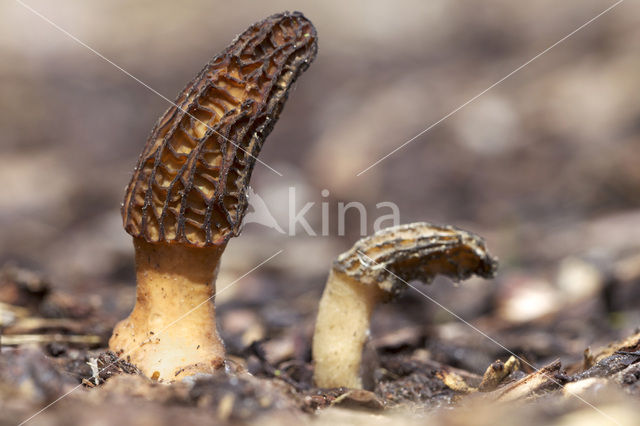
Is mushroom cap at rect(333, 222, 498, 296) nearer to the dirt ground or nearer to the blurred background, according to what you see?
the dirt ground

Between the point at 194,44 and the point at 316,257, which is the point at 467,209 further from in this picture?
the point at 194,44

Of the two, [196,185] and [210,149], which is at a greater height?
[210,149]

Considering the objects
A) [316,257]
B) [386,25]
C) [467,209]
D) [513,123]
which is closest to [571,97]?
[513,123]

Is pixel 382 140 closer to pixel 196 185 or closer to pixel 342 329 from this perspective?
pixel 342 329

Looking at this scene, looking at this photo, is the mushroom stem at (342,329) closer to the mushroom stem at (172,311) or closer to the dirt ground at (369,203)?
the dirt ground at (369,203)

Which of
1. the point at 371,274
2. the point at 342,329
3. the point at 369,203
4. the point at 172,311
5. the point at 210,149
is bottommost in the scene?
the point at 172,311

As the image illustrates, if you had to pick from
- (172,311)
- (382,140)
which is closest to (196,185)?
(172,311)

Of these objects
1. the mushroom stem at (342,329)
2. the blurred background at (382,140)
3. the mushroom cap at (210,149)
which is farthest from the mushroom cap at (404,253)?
the blurred background at (382,140)
